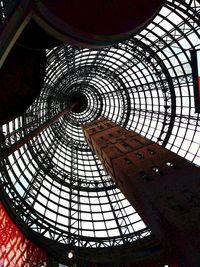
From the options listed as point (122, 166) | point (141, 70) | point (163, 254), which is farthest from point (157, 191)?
point (141, 70)

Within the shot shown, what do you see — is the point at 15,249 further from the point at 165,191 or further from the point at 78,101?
the point at 78,101

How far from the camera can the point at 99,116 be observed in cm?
4753

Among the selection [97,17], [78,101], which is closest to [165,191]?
[97,17]

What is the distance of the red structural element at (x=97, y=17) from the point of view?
666 centimetres

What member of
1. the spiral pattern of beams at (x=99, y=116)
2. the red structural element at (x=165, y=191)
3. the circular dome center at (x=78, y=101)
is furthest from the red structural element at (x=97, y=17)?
the circular dome center at (x=78, y=101)

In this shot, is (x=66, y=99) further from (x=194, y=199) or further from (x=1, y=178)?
(x=194, y=199)

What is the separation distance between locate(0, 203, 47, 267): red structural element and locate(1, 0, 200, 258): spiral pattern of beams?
141 centimetres

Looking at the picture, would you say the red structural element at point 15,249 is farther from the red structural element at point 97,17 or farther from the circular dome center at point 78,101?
the circular dome center at point 78,101

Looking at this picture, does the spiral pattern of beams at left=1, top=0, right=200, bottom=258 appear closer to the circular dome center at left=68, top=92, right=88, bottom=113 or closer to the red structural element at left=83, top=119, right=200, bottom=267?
the circular dome center at left=68, top=92, right=88, bottom=113

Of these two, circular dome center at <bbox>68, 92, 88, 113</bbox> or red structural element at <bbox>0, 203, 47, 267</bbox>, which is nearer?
red structural element at <bbox>0, 203, 47, 267</bbox>

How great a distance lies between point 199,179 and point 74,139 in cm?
2902

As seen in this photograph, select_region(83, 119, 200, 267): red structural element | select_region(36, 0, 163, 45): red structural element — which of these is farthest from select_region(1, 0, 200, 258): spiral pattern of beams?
select_region(36, 0, 163, 45): red structural element

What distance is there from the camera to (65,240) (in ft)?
86.3

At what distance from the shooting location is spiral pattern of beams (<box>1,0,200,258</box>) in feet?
88.8
